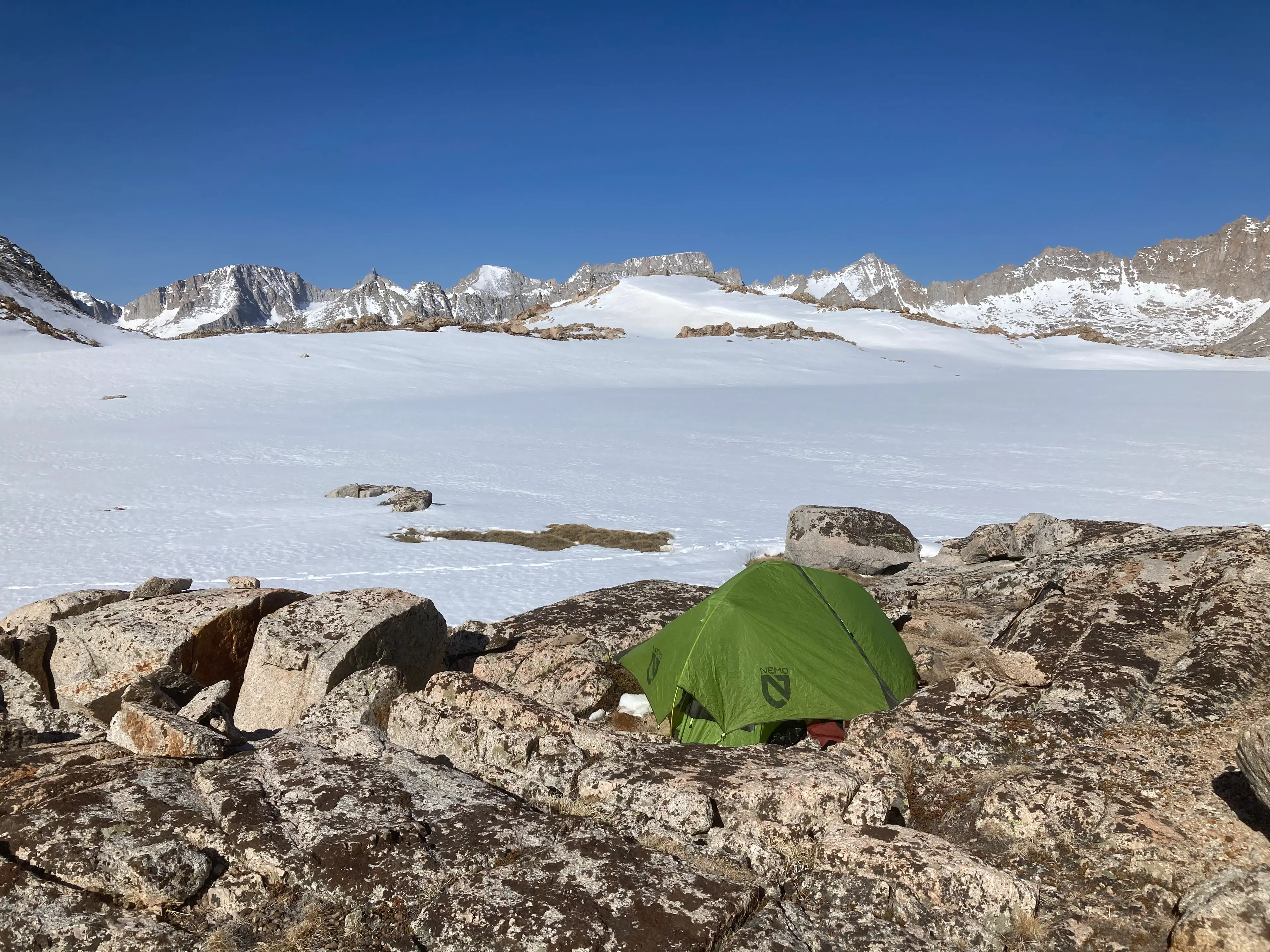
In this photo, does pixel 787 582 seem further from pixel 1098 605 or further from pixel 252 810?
pixel 252 810

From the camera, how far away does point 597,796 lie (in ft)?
18.4

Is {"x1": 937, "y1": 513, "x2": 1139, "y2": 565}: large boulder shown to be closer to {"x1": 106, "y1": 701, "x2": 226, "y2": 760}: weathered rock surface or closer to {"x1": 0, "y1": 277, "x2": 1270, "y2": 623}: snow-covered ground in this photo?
{"x1": 0, "y1": 277, "x2": 1270, "y2": 623}: snow-covered ground

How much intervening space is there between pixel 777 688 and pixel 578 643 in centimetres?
284

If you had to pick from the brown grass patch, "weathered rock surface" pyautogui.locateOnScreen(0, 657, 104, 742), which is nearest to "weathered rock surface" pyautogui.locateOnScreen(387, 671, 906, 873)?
"weathered rock surface" pyautogui.locateOnScreen(0, 657, 104, 742)

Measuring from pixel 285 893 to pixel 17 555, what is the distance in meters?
15.2

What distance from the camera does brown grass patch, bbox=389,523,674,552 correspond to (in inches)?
708

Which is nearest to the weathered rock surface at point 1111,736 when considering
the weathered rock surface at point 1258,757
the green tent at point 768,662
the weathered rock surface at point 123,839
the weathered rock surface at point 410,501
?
the weathered rock surface at point 1258,757

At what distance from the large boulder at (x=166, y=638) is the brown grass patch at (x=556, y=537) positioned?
9.13 metres

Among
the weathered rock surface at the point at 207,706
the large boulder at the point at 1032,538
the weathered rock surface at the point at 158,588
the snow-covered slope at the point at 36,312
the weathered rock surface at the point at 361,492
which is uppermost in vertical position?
the snow-covered slope at the point at 36,312

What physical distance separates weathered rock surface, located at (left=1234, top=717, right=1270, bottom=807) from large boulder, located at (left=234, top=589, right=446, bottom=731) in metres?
6.30

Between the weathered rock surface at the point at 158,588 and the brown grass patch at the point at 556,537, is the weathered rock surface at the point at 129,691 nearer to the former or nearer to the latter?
the weathered rock surface at the point at 158,588

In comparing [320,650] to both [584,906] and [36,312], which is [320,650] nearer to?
[584,906]

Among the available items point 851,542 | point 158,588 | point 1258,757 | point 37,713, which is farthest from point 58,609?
point 851,542

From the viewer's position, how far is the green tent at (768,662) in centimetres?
763
